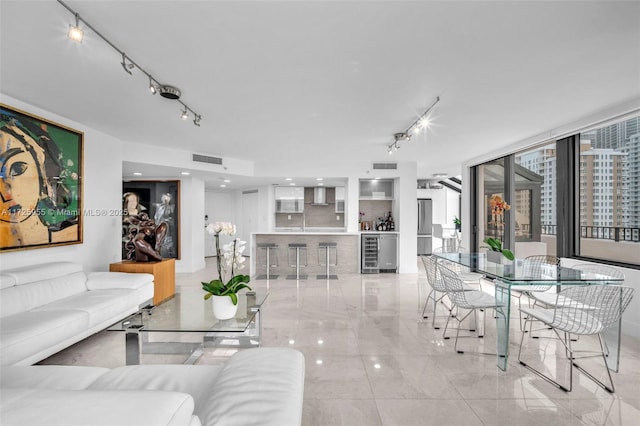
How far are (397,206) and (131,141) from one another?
551 cm

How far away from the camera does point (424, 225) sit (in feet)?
33.2

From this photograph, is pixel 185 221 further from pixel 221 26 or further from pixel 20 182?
pixel 221 26

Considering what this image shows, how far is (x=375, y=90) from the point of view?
9.92ft

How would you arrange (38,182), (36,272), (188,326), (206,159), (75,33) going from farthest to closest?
(206,159) < (38,182) < (36,272) < (188,326) < (75,33)

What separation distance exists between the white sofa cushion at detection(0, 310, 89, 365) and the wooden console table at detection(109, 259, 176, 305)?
1280 mm

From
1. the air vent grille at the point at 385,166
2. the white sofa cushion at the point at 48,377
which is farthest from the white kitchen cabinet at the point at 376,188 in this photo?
the white sofa cushion at the point at 48,377

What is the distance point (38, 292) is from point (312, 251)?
474 cm

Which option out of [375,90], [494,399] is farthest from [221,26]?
[494,399]

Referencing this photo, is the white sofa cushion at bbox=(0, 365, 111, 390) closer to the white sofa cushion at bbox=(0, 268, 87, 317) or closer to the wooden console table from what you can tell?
the white sofa cushion at bbox=(0, 268, 87, 317)

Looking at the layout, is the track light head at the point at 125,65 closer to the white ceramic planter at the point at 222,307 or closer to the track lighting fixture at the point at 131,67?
the track lighting fixture at the point at 131,67

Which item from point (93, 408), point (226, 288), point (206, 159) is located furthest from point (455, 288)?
point (206, 159)

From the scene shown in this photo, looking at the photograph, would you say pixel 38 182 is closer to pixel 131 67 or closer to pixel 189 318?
pixel 131 67

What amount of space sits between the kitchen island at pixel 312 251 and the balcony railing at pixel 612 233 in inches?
157

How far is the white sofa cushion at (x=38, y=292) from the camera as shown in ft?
8.85
